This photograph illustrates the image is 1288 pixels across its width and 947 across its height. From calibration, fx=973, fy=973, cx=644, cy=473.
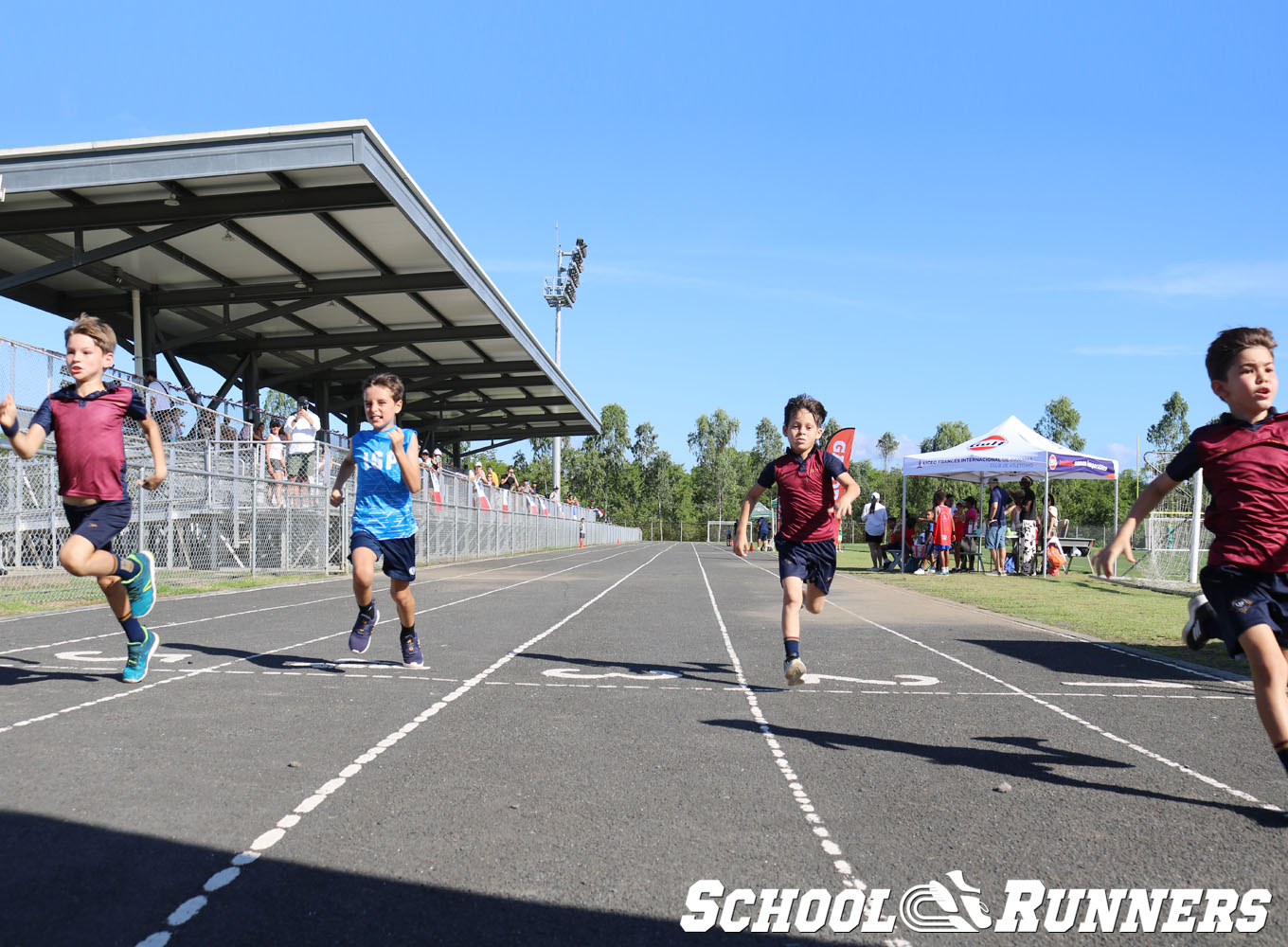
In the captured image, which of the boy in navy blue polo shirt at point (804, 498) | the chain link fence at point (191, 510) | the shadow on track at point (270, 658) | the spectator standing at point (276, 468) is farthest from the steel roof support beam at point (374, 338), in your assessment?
the boy in navy blue polo shirt at point (804, 498)

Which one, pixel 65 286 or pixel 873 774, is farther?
pixel 65 286

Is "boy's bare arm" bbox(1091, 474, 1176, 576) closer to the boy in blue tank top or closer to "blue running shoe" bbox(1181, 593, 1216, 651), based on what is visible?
"blue running shoe" bbox(1181, 593, 1216, 651)

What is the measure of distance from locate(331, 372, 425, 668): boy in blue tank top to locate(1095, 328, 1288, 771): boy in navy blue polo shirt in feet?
15.0

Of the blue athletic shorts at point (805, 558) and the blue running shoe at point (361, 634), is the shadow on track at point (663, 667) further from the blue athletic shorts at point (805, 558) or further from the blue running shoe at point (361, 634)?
the blue running shoe at point (361, 634)

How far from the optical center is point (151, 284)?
2377 cm

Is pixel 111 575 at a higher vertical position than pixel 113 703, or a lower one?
higher

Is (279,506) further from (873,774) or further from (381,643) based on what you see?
(873,774)

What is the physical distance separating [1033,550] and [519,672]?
18588mm

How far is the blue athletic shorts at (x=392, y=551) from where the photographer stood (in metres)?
6.74

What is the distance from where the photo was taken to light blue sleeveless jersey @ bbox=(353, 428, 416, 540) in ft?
22.2

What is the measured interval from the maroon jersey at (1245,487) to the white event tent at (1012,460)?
17863mm

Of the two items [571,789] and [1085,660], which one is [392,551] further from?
[1085,660]

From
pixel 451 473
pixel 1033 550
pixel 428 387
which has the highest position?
pixel 428 387

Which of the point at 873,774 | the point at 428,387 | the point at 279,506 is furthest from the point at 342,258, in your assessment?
the point at 873,774
